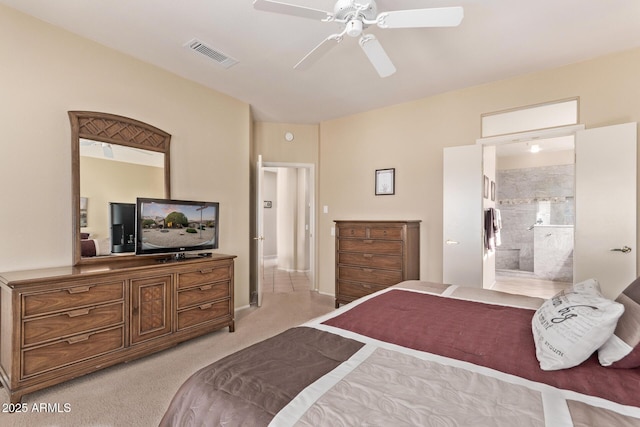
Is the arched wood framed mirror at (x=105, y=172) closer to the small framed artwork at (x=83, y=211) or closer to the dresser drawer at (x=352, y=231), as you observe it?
the small framed artwork at (x=83, y=211)

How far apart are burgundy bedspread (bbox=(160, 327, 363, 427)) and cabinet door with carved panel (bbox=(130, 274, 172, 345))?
5.52 feet

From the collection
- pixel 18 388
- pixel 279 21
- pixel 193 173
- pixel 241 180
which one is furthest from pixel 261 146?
pixel 18 388

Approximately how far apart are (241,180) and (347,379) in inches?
132

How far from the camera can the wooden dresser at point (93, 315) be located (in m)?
1.94

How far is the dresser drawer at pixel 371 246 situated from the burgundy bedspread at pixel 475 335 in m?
1.62

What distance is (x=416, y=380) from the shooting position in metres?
0.99

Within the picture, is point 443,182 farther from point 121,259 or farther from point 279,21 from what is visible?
point 121,259

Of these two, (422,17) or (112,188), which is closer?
(422,17)

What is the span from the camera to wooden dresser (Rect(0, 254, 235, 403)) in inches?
76.4

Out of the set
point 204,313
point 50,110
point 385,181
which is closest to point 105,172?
point 50,110

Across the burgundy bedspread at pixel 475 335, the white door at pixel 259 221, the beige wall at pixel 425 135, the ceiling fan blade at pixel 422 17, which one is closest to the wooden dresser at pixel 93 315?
the white door at pixel 259 221

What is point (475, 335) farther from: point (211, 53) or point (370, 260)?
point (211, 53)

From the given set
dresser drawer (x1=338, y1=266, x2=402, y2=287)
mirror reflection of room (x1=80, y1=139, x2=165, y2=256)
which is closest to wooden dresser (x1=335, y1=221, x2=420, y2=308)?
dresser drawer (x1=338, y1=266, x2=402, y2=287)

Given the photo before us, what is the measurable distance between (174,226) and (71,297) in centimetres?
99
